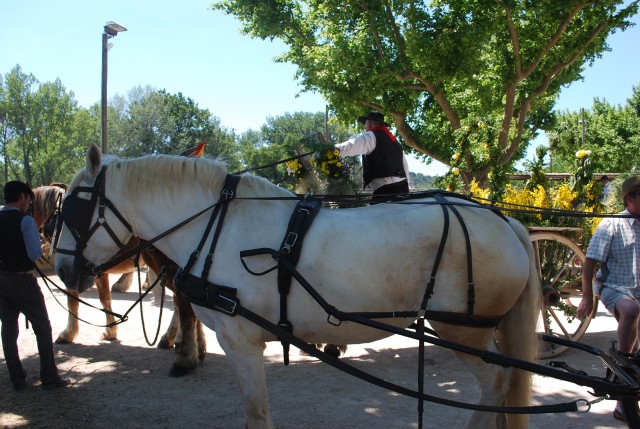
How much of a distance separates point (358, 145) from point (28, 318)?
3.75 metres

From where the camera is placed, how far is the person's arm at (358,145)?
174 inches

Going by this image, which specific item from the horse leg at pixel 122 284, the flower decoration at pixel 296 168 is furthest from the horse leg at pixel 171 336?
the horse leg at pixel 122 284

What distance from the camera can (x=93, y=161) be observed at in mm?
3549

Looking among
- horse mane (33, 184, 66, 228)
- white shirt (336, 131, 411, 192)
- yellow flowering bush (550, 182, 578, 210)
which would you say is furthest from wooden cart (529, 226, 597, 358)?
horse mane (33, 184, 66, 228)

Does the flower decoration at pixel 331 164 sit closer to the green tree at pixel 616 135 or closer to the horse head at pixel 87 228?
the horse head at pixel 87 228

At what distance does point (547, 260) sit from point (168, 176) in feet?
16.6

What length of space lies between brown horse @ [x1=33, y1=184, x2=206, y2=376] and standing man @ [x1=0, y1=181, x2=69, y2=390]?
0.87ft

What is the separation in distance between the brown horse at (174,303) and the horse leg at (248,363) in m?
1.63

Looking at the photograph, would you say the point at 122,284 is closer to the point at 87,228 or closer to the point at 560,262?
the point at 87,228

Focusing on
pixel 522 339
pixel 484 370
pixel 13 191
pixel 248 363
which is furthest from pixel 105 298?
pixel 522 339

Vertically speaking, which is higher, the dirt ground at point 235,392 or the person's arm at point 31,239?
the person's arm at point 31,239

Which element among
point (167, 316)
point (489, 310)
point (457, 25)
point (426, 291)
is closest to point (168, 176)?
point (426, 291)

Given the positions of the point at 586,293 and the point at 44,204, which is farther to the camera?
the point at 44,204

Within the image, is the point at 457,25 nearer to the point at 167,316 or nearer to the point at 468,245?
the point at 167,316
